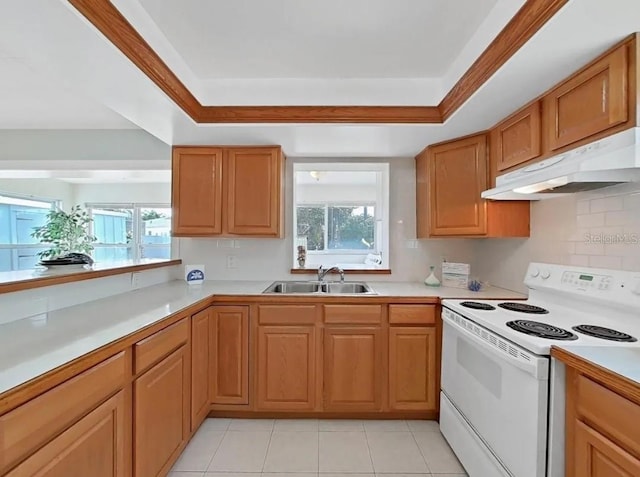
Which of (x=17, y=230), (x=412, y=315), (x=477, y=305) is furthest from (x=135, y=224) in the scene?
(x=477, y=305)

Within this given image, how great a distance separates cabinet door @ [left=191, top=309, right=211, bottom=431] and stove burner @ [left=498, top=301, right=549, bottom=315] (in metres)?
1.84

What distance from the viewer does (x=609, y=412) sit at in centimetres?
101

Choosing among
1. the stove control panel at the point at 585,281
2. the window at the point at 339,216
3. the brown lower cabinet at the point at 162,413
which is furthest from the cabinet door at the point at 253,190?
the window at the point at 339,216

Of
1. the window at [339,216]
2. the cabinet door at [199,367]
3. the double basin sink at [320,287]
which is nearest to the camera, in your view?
the cabinet door at [199,367]

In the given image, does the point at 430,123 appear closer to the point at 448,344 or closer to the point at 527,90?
the point at 527,90

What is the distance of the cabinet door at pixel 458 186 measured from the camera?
7.77 feet

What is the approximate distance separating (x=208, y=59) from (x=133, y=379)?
1.75 metres

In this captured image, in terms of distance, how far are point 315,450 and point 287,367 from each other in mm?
535

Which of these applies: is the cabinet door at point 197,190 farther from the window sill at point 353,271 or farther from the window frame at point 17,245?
the window frame at point 17,245

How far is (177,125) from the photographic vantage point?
225cm

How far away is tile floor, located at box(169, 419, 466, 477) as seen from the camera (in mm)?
1836

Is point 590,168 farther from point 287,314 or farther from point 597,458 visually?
point 287,314

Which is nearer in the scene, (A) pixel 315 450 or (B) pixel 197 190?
(A) pixel 315 450

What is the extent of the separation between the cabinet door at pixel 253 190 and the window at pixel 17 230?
15.8ft
